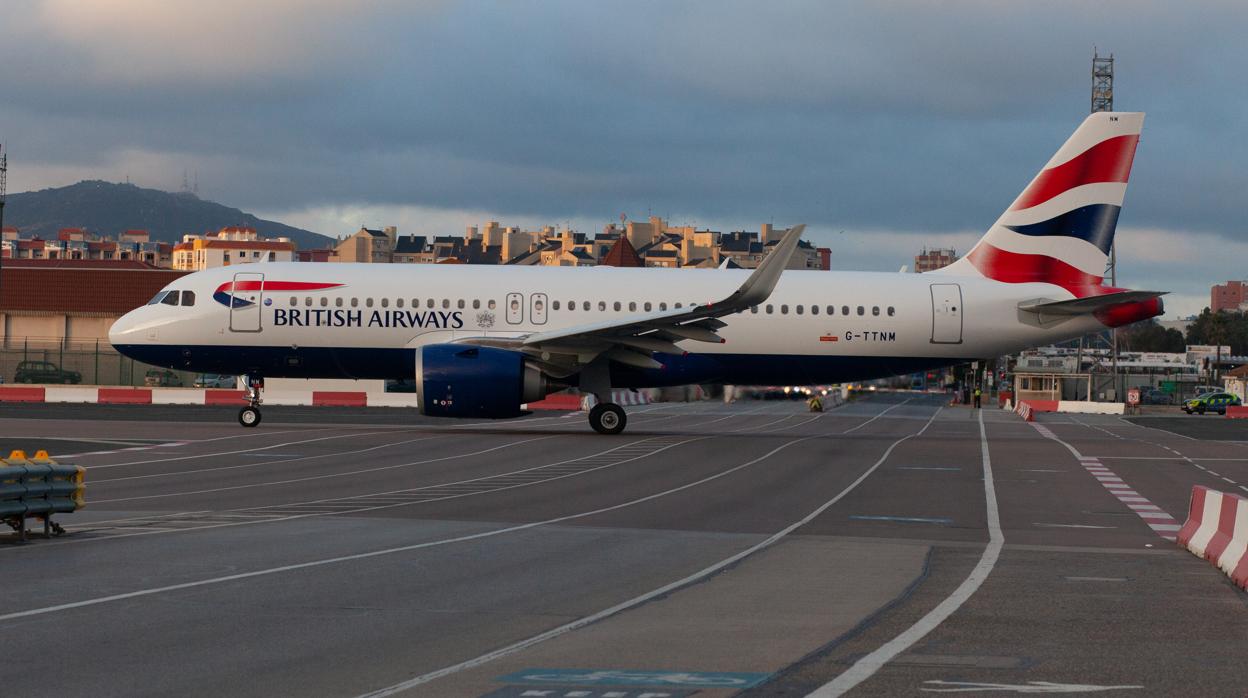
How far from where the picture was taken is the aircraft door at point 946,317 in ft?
123

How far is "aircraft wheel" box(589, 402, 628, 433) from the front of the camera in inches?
1462

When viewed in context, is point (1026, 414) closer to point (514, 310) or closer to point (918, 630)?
point (514, 310)

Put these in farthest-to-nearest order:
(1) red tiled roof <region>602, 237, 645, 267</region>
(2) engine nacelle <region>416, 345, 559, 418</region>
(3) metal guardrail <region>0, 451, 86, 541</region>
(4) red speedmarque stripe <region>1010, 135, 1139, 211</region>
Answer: (1) red tiled roof <region>602, 237, 645, 267</region>
(4) red speedmarque stripe <region>1010, 135, 1139, 211</region>
(2) engine nacelle <region>416, 345, 559, 418</region>
(3) metal guardrail <region>0, 451, 86, 541</region>

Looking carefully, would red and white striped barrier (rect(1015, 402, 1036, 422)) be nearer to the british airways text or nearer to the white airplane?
the white airplane

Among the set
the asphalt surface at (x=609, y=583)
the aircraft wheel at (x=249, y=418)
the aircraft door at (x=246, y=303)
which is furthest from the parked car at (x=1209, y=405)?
the aircraft door at (x=246, y=303)

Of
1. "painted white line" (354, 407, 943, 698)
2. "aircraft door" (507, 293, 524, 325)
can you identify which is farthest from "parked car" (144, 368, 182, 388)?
"painted white line" (354, 407, 943, 698)

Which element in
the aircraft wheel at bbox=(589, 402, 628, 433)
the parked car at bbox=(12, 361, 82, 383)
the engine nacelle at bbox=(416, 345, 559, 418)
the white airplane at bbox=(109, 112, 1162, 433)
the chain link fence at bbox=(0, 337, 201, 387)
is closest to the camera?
the engine nacelle at bbox=(416, 345, 559, 418)

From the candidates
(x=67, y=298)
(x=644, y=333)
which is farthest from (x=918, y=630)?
(x=67, y=298)

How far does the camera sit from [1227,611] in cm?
1191

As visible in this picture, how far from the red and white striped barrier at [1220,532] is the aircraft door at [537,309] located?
2083cm

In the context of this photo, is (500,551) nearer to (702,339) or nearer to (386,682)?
(386,682)

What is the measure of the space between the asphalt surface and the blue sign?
0.03 metres

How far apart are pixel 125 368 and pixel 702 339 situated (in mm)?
45893

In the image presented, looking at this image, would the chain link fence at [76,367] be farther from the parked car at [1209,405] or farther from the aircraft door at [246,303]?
the parked car at [1209,405]
